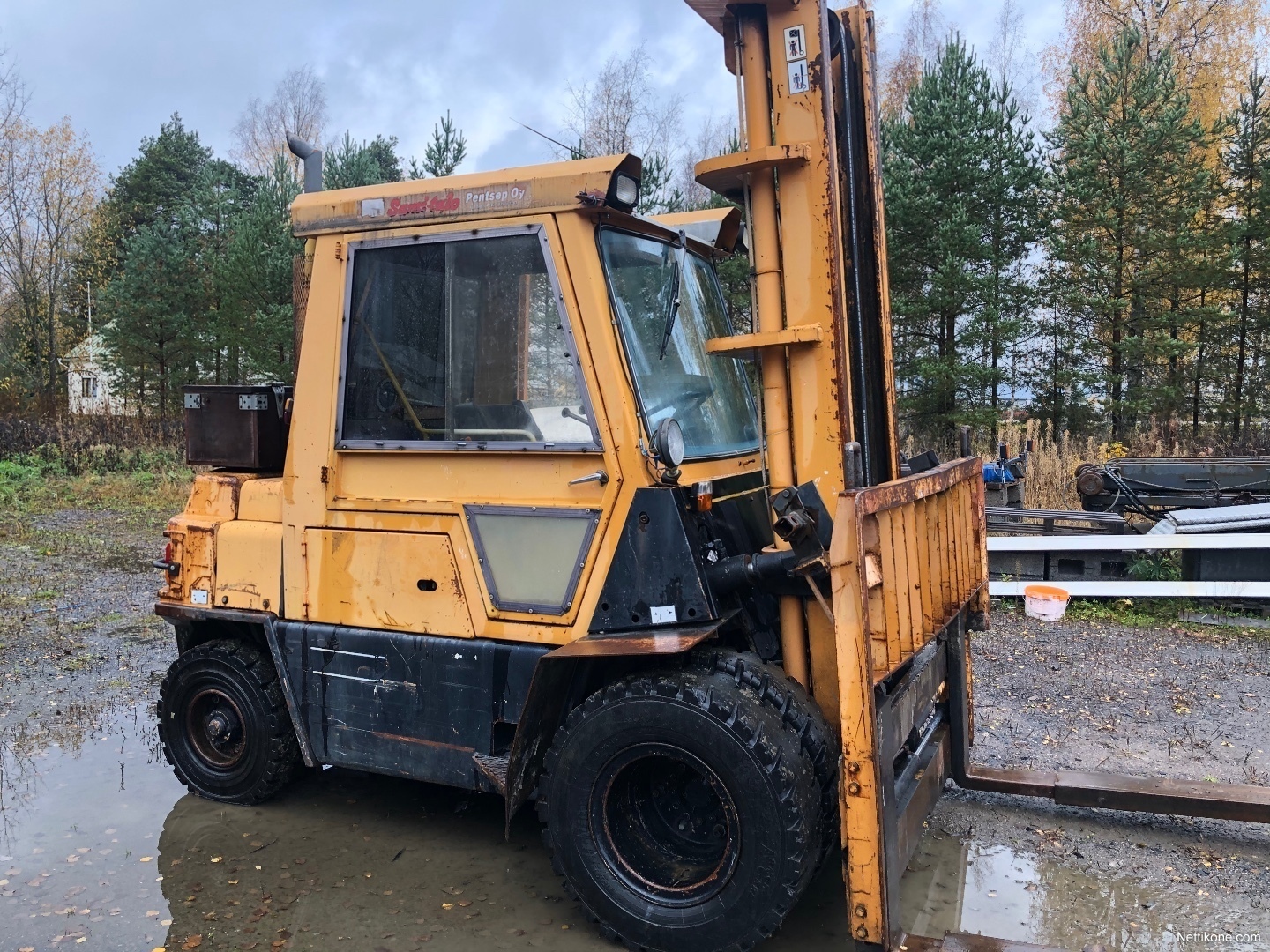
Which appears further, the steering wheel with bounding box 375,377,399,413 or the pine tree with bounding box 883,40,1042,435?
the pine tree with bounding box 883,40,1042,435

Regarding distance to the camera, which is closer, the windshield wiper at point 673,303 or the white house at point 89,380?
the windshield wiper at point 673,303

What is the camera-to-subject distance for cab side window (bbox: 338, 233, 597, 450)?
3385 mm

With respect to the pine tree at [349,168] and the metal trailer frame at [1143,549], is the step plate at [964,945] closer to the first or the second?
the metal trailer frame at [1143,549]

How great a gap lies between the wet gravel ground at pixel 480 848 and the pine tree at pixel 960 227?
11.5 m

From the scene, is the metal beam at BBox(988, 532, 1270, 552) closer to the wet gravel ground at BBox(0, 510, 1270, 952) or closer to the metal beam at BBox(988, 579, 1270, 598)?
the metal beam at BBox(988, 579, 1270, 598)

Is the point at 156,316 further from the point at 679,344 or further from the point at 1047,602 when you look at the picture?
the point at 679,344

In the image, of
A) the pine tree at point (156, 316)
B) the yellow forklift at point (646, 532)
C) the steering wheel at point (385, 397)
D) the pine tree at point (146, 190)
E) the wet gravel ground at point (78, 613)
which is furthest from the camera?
the pine tree at point (146, 190)

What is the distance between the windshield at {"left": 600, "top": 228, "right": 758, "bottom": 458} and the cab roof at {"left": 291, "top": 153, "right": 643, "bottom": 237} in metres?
0.21

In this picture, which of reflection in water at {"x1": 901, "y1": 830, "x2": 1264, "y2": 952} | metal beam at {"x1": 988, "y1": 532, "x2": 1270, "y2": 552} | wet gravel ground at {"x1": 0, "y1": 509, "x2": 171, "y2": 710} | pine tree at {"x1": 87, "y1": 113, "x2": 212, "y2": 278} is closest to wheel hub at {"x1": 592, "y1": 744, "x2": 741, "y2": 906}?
reflection in water at {"x1": 901, "y1": 830, "x2": 1264, "y2": 952}

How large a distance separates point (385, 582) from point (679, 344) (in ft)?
4.87

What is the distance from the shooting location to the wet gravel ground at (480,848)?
338cm

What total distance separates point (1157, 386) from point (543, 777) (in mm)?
17235

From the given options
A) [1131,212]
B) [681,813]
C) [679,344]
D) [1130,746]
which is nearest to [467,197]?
[679,344]

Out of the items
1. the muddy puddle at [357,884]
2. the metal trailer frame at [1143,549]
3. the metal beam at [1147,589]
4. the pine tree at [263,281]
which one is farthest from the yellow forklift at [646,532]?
the pine tree at [263,281]
